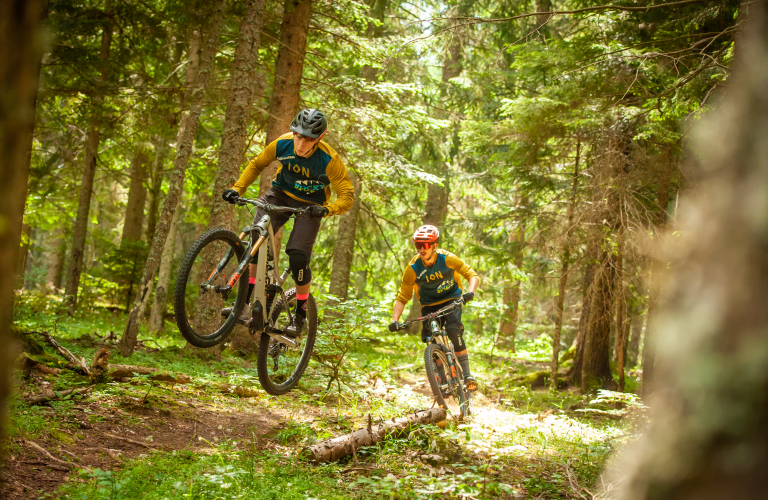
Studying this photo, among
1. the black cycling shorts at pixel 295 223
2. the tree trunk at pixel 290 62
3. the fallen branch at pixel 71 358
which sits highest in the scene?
the tree trunk at pixel 290 62

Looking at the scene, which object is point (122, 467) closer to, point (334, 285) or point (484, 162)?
point (334, 285)

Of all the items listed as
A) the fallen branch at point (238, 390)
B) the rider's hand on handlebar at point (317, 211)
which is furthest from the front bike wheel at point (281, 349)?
the rider's hand on handlebar at point (317, 211)

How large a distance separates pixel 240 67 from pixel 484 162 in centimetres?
1034

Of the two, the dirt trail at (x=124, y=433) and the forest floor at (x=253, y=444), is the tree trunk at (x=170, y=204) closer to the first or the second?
the forest floor at (x=253, y=444)

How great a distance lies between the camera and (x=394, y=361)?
1227 cm

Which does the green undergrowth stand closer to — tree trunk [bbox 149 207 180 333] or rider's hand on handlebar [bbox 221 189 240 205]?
rider's hand on handlebar [bbox 221 189 240 205]

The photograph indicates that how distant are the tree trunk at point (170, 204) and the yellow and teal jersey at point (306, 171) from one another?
2.43 metres

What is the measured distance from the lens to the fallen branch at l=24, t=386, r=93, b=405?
4.46 m

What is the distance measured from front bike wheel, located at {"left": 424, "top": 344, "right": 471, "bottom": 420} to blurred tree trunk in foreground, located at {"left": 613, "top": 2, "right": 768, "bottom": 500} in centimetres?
603

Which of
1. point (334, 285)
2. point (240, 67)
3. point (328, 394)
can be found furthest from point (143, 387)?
point (334, 285)

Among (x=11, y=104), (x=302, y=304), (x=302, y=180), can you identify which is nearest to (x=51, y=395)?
(x=302, y=304)

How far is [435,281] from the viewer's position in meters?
7.62

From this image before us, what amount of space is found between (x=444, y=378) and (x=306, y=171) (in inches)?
146

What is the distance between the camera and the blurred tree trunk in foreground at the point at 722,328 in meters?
0.90
